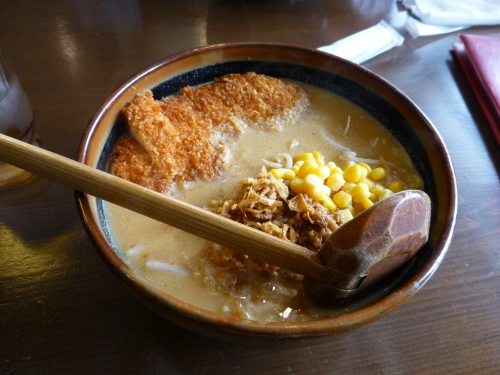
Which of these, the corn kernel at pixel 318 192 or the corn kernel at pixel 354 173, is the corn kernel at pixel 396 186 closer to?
the corn kernel at pixel 354 173

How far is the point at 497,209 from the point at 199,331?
1.27 m

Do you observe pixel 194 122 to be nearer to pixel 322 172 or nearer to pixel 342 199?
pixel 322 172

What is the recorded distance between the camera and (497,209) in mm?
1455

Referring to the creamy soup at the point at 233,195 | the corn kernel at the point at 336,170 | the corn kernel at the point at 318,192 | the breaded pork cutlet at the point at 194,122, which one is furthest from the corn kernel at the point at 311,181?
the breaded pork cutlet at the point at 194,122

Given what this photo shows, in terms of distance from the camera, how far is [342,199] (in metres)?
1.28

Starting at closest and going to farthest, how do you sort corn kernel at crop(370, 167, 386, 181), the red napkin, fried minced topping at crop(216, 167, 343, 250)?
1. fried minced topping at crop(216, 167, 343, 250)
2. corn kernel at crop(370, 167, 386, 181)
3. the red napkin

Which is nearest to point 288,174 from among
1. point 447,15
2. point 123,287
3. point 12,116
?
point 123,287

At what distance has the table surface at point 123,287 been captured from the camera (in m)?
1.03

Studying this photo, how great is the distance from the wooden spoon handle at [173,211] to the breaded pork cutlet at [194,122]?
335mm

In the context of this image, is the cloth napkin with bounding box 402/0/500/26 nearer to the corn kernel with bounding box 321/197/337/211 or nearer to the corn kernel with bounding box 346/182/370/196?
the corn kernel with bounding box 346/182/370/196

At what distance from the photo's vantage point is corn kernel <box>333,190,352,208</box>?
50.1 inches

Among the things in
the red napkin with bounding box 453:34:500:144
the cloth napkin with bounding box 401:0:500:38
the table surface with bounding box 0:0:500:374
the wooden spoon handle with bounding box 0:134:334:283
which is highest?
the cloth napkin with bounding box 401:0:500:38

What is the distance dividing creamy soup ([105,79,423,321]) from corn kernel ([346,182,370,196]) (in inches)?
4.9

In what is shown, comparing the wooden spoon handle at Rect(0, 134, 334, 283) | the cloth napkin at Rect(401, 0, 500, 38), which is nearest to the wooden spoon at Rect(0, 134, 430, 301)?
the wooden spoon handle at Rect(0, 134, 334, 283)
